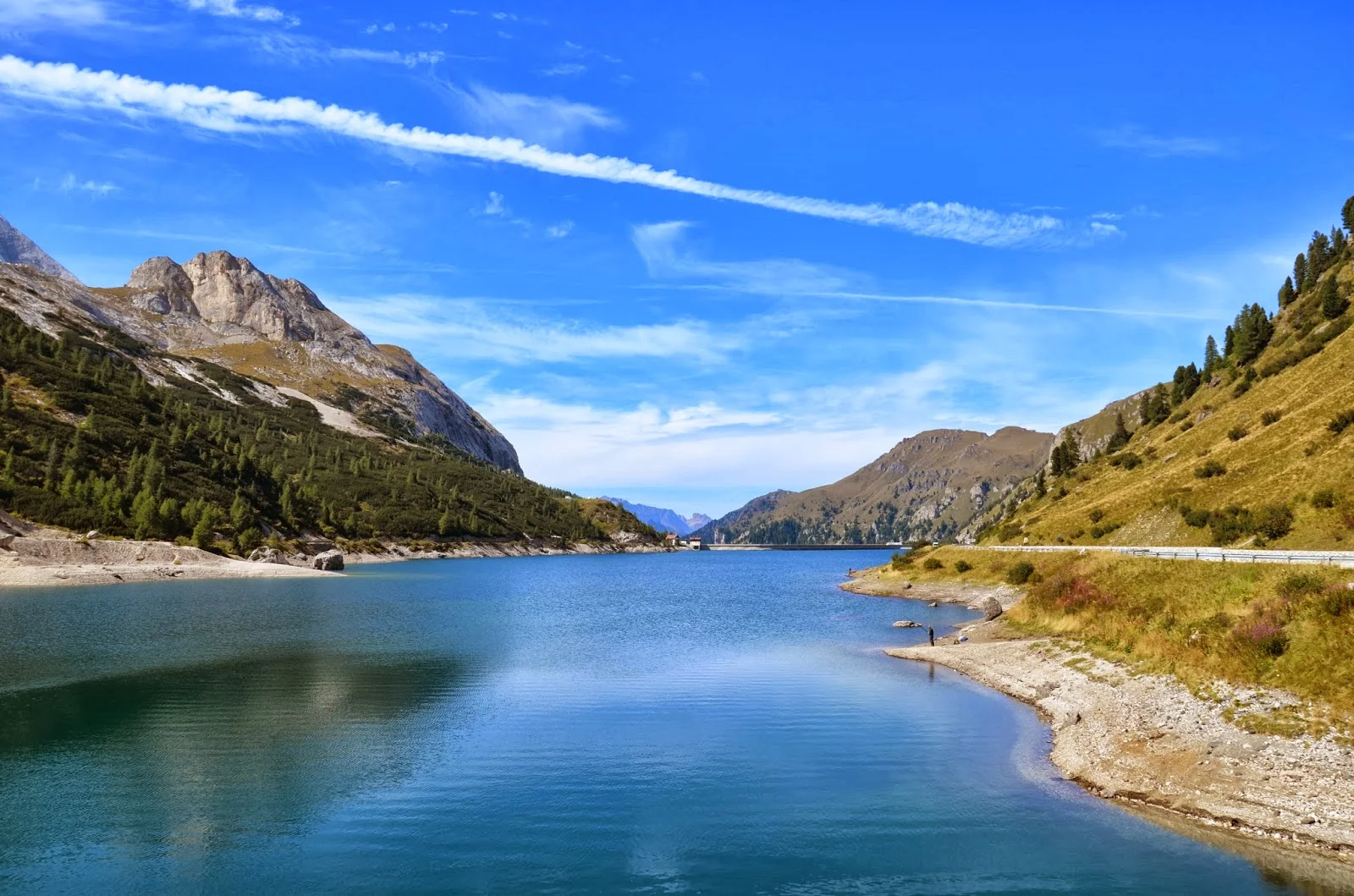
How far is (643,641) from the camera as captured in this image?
73.4 m

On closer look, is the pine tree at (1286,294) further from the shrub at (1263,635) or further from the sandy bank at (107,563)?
the sandy bank at (107,563)

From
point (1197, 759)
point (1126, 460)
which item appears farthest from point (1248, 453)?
point (1197, 759)

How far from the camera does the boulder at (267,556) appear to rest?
176 meters

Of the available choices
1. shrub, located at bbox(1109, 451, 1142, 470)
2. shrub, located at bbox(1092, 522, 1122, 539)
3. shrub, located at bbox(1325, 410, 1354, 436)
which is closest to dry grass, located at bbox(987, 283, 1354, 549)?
shrub, located at bbox(1092, 522, 1122, 539)

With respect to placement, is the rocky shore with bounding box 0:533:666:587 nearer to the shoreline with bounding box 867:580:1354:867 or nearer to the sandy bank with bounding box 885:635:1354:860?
the shoreline with bounding box 867:580:1354:867

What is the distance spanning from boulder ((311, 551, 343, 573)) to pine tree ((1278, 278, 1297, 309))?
220 meters

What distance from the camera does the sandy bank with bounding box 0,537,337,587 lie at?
122m

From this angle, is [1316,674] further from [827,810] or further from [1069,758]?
[827,810]

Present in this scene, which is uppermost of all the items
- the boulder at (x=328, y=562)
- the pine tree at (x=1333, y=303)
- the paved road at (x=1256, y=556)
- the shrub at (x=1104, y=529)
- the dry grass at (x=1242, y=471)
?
the pine tree at (x=1333, y=303)

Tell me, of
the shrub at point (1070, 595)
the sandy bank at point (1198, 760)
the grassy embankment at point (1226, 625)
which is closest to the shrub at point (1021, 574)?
the shrub at point (1070, 595)

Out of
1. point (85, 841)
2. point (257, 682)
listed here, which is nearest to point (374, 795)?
point (85, 841)

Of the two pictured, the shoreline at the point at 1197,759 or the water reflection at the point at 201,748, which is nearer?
the shoreline at the point at 1197,759

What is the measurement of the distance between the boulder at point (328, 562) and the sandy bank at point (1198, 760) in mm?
174607

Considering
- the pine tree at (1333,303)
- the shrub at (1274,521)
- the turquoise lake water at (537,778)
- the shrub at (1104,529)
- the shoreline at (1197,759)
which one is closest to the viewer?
the turquoise lake water at (537,778)
